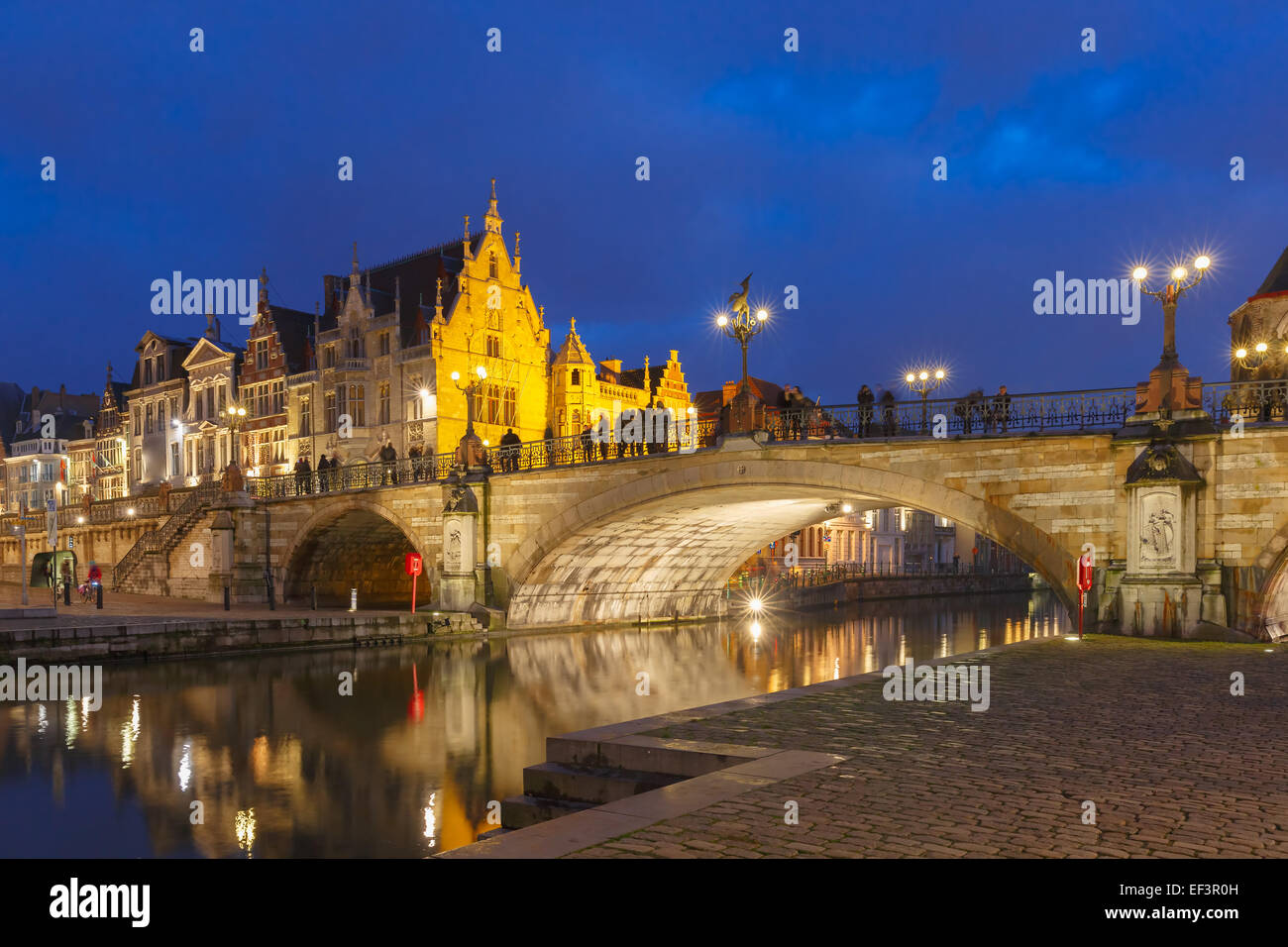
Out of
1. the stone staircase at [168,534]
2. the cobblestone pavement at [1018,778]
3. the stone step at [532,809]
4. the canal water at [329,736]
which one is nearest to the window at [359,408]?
the stone staircase at [168,534]

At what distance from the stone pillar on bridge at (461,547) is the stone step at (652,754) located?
76.1 ft

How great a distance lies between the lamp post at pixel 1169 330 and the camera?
19172mm

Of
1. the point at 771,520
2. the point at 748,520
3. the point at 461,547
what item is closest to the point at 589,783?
the point at 461,547

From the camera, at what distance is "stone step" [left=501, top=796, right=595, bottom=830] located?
868cm

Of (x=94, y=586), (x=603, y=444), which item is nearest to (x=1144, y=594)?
(x=603, y=444)

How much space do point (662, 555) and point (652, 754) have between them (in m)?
28.9

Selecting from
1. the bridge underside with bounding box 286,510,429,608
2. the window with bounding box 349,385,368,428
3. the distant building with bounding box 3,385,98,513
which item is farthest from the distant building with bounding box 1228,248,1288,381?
the distant building with bounding box 3,385,98,513

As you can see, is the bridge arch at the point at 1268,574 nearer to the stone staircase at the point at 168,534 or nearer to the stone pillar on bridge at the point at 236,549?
the stone pillar on bridge at the point at 236,549

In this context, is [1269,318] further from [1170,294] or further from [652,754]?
[652,754]

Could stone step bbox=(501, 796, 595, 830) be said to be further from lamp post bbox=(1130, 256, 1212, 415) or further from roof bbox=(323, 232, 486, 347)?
roof bbox=(323, 232, 486, 347)

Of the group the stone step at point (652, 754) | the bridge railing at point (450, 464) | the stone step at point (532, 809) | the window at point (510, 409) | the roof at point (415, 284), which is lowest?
the stone step at point (532, 809)

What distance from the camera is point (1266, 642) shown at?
1794cm
